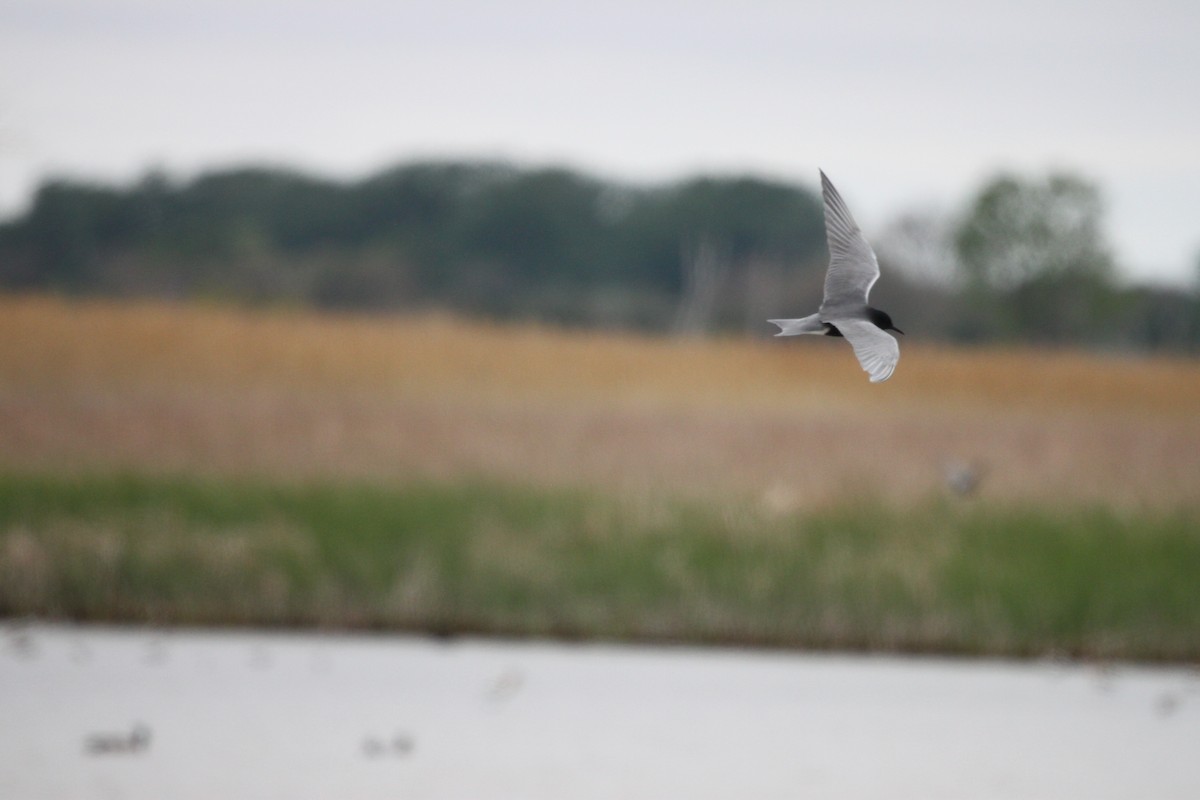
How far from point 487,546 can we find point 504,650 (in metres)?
2.64

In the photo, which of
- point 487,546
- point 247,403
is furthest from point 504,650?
point 247,403

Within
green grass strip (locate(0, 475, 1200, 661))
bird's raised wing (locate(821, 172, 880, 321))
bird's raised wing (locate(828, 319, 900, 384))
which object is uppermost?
bird's raised wing (locate(821, 172, 880, 321))

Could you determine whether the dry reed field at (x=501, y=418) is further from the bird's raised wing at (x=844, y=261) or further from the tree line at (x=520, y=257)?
the bird's raised wing at (x=844, y=261)

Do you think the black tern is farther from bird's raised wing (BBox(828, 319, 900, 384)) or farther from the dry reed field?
the dry reed field

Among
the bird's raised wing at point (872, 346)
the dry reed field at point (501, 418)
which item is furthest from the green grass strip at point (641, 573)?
the bird's raised wing at point (872, 346)

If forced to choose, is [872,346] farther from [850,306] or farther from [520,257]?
[520,257]

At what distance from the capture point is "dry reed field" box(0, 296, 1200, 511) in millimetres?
19922

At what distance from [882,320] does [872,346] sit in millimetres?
47

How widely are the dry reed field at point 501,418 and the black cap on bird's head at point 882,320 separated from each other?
1440cm

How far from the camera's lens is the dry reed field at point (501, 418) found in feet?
65.4

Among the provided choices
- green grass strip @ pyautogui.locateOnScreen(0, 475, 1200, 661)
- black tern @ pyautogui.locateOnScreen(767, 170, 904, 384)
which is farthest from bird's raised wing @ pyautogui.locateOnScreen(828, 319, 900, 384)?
green grass strip @ pyautogui.locateOnScreen(0, 475, 1200, 661)

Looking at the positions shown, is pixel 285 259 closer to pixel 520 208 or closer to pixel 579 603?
pixel 520 208

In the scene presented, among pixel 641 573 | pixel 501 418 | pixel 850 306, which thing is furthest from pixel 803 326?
pixel 501 418

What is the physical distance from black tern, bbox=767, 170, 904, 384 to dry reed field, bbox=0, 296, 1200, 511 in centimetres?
1431
